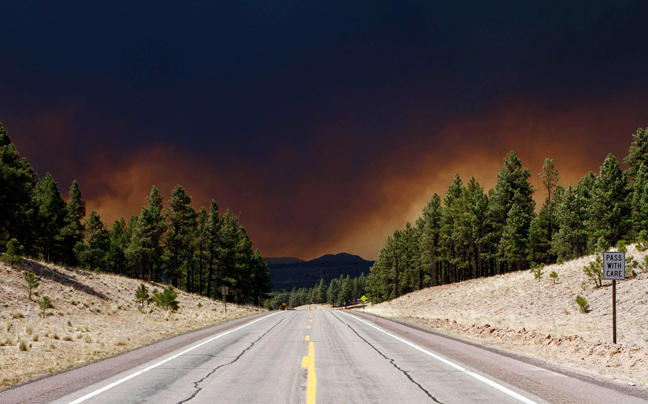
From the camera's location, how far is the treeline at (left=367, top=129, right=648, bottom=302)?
47844mm

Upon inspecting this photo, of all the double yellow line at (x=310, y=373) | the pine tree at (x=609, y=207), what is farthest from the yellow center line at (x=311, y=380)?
the pine tree at (x=609, y=207)

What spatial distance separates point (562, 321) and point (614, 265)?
9.97 m

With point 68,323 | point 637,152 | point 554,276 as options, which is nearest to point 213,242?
point 68,323

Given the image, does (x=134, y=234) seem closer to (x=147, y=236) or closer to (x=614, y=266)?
(x=147, y=236)

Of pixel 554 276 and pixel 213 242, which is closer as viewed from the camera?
pixel 554 276

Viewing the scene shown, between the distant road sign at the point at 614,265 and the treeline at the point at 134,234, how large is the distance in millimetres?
41506

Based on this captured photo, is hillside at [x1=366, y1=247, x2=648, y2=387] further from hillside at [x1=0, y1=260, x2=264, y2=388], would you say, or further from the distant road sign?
hillside at [x1=0, y1=260, x2=264, y2=388]

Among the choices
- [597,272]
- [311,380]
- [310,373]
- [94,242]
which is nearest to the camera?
[311,380]

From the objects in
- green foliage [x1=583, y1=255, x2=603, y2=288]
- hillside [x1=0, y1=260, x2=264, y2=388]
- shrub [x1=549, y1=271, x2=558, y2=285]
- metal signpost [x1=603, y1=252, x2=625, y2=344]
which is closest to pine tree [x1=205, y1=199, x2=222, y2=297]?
hillside [x1=0, y1=260, x2=264, y2=388]

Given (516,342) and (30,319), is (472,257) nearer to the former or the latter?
(516,342)

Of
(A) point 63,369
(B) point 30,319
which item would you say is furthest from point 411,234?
(A) point 63,369

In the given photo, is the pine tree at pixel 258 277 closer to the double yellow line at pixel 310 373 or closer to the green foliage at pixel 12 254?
the green foliage at pixel 12 254

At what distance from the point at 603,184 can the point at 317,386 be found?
2193 inches

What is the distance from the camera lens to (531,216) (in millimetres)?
52469
